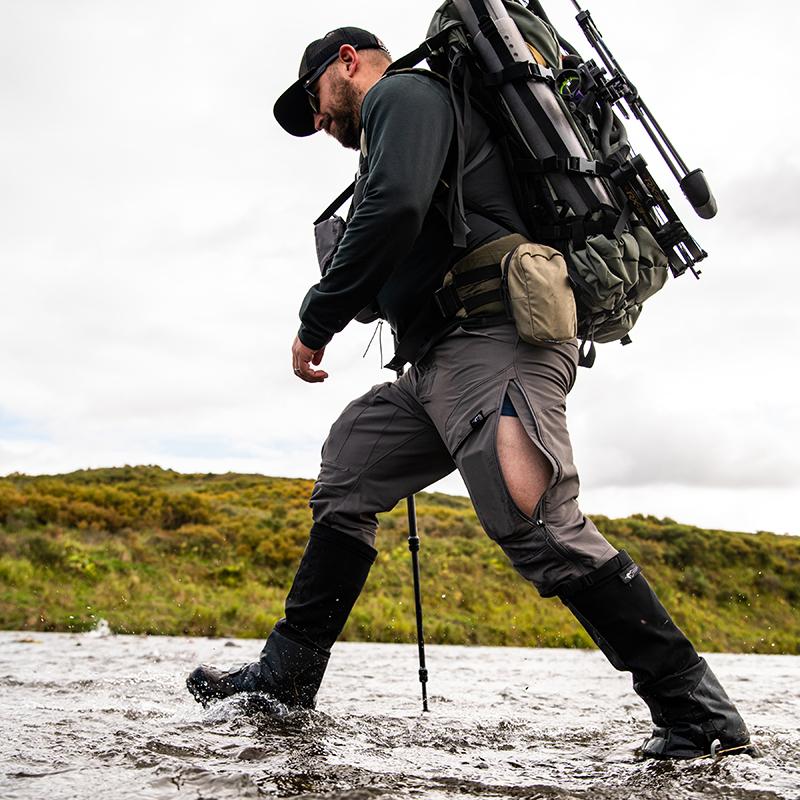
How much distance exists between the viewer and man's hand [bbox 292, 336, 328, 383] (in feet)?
11.2

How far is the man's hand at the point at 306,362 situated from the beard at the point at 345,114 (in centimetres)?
97

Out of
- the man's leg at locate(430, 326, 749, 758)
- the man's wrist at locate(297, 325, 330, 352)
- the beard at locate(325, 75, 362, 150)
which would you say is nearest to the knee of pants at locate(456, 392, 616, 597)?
the man's leg at locate(430, 326, 749, 758)

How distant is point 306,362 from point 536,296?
1.01 meters

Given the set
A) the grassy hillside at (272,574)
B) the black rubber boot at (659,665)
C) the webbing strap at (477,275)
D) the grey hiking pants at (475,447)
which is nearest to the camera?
the black rubber boot at (659,665)

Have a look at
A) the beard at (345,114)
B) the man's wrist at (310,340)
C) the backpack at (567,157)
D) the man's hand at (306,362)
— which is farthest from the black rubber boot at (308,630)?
the beard at (345,114)

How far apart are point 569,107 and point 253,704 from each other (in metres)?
2.68

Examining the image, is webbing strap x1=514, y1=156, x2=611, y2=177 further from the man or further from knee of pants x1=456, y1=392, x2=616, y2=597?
knee of pants x1=456, y1=392, x2=616, y2=597

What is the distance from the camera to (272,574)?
1655cm

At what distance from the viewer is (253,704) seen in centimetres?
353

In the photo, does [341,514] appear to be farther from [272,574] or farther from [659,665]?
[272,574]

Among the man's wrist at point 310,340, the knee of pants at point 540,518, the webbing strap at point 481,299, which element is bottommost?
the knee of pants at point 540,518

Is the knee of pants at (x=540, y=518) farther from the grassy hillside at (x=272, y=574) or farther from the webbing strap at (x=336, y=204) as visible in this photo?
the grassy hillside at (x=272, y=574)

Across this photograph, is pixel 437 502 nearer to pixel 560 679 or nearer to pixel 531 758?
pixel 560 679

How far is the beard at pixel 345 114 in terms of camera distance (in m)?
3.62
